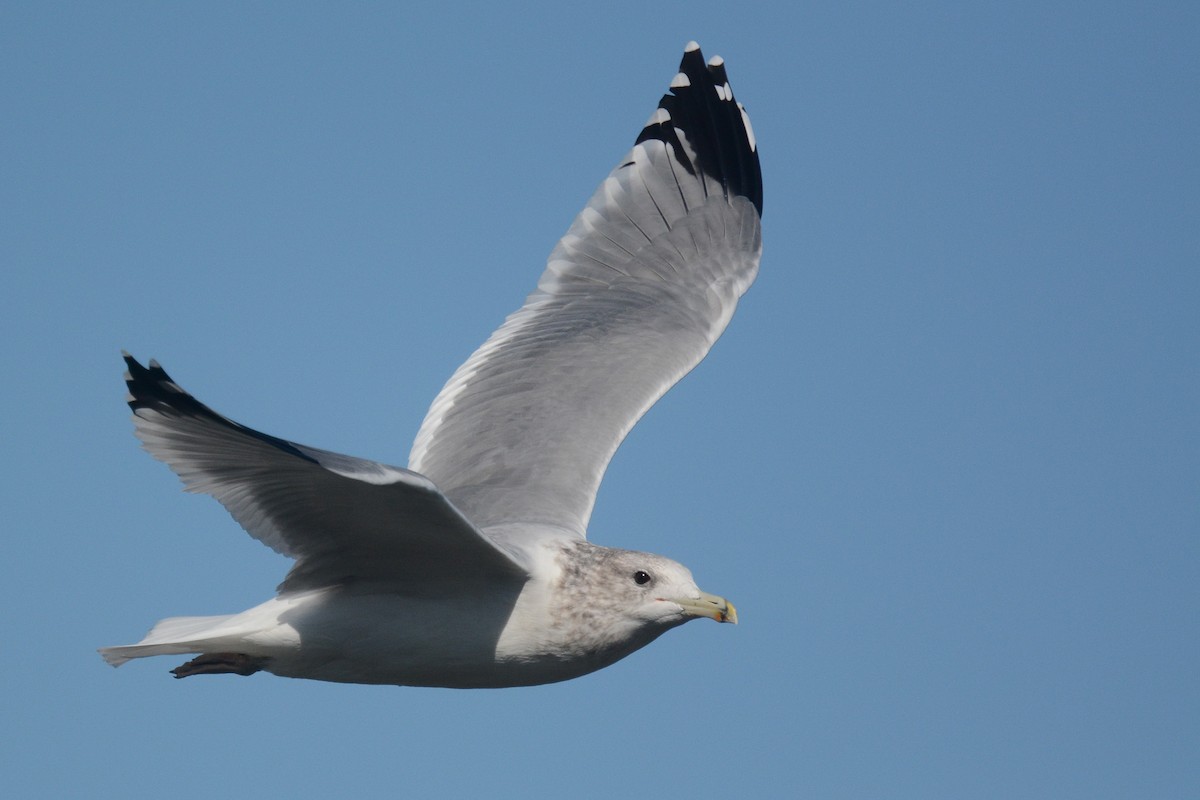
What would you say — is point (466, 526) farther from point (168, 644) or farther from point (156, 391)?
point (168, 644)

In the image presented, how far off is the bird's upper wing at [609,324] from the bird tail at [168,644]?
4.50ft

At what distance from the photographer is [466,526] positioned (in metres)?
5.72

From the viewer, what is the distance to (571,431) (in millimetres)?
8141

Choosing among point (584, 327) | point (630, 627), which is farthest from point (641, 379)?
point (630, 627)

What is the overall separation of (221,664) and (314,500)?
1.00 meters

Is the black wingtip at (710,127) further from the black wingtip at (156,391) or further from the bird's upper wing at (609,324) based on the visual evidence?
the black wingtip at (156,391)

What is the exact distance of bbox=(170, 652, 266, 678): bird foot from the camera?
6379 mm

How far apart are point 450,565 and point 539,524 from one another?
0.98 m

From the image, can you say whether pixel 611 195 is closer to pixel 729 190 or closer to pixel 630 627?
pixel 729 190

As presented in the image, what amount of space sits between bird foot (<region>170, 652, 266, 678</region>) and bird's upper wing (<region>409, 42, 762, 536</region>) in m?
1.22

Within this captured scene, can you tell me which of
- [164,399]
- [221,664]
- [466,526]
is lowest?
[221,664]

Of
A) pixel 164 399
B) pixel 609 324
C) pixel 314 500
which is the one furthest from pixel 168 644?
pixel 609 324

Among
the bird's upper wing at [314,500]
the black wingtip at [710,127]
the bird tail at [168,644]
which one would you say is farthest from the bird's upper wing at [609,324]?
the bird tail at [168,644]

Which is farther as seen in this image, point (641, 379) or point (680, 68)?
point (680, 68)
